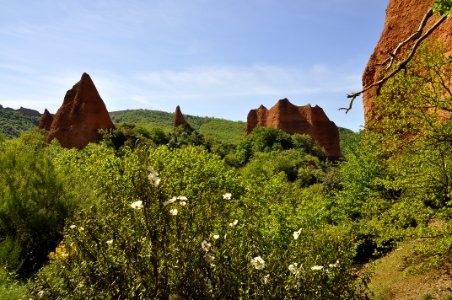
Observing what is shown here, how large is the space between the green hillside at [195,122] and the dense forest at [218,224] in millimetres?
93897

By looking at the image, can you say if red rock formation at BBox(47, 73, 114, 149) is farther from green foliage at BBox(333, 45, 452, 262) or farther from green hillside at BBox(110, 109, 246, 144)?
green hillside at BBox(110, 109, 246, 144)

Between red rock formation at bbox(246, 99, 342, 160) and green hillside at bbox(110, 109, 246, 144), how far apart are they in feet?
61.2

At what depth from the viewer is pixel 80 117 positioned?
5412 centimetres

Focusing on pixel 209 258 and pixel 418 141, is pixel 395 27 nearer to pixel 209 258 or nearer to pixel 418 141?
pixel 418 141

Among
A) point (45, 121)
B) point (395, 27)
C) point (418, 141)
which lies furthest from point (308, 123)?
point (418, 141)

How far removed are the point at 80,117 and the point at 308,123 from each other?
195 ft

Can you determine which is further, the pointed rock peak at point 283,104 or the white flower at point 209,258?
the pointed rock peak at point 283,104

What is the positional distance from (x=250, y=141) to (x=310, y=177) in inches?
1361

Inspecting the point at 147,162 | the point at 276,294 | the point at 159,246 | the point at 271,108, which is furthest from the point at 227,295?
the point at 271,108

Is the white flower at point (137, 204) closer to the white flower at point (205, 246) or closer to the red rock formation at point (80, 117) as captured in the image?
the white flower at point (205, 246)

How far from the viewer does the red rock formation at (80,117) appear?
53188 mm

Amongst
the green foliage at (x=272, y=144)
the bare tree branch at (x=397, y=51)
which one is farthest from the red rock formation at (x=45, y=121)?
the bare tree branch at (x=397, y=51)

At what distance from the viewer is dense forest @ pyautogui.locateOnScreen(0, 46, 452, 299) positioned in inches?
168

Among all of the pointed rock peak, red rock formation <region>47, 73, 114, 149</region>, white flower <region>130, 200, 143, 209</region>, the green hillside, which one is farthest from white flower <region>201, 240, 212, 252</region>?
the green hillside
